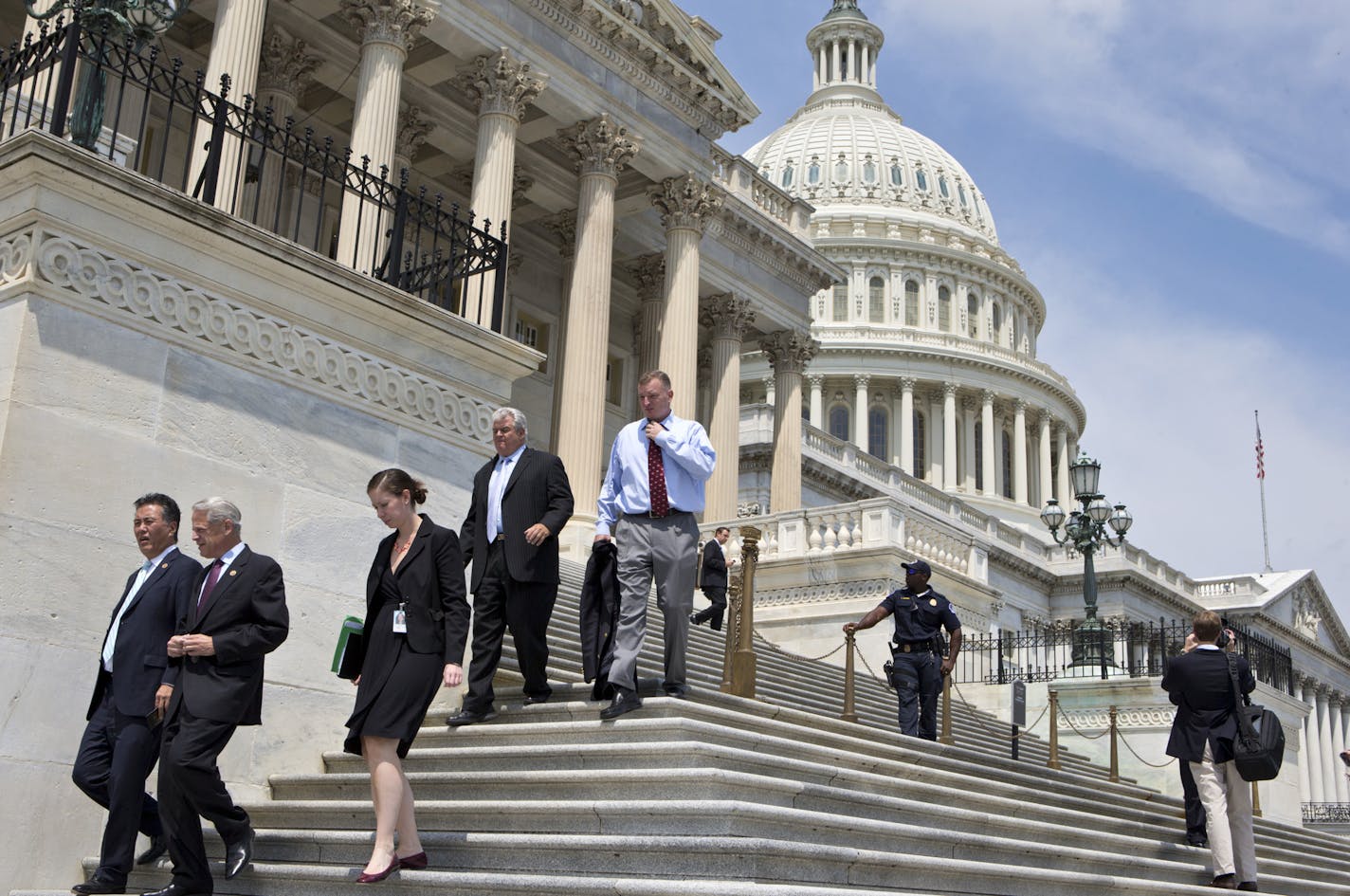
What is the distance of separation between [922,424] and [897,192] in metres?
17.8

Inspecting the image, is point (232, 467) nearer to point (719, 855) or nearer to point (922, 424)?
point (719, 855)

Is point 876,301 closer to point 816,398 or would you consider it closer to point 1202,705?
point 816,398

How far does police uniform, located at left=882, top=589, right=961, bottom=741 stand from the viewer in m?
13.3

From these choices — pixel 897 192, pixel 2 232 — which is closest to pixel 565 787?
pixel 2 232

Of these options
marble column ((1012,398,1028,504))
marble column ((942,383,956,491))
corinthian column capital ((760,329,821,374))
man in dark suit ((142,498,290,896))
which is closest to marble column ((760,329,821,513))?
corinthian column capital ((760,329,821,374))

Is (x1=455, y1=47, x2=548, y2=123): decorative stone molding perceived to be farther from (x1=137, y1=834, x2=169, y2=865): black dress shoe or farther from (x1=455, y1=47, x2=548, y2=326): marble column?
(x1=137, y1=834, x2=169, y2=865): black dress shoe

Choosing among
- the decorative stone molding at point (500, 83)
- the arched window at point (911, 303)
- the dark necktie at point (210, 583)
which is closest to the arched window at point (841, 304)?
the arched window at point (911, 303)

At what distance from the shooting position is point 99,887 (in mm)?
7094

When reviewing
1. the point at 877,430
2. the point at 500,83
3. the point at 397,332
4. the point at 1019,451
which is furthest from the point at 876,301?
the point at 397,332

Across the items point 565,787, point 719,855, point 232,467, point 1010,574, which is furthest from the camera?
point 1010,574

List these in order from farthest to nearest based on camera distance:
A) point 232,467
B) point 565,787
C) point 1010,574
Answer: point 1010,574, point 232,467, point 565,787

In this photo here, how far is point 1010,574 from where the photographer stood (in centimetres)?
6316

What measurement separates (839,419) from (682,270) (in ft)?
193

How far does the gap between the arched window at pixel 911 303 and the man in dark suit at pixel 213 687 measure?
283ft
